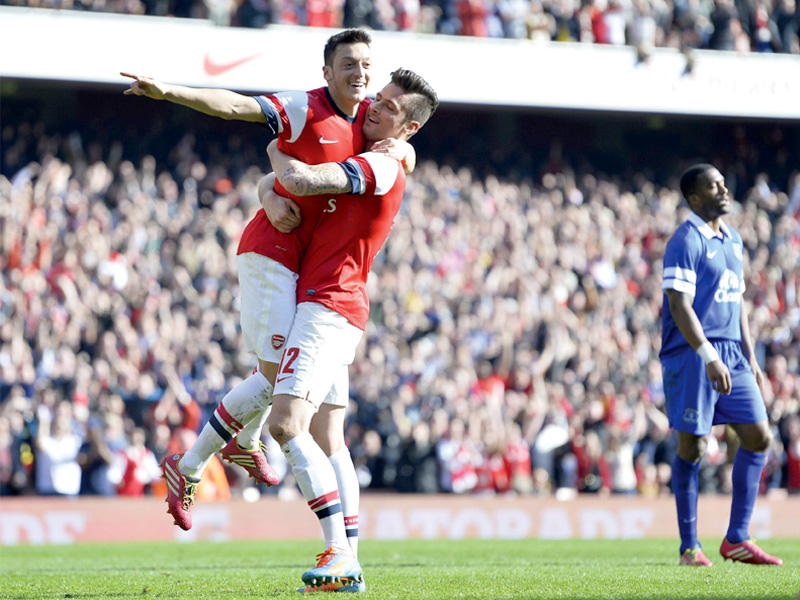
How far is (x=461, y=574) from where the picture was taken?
6.60 metres

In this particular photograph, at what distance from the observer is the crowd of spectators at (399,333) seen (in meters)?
14.7

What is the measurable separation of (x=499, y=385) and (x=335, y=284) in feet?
37.7

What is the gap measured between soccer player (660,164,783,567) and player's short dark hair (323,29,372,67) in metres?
2.91

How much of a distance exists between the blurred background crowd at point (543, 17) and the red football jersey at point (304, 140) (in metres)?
16.0

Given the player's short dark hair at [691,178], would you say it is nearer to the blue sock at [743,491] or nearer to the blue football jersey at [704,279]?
the blue football jersey at [704,279]

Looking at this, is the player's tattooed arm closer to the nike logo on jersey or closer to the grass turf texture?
the grass turf texture

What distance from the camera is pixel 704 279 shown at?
7.62 m

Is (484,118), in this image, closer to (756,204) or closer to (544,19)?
(544,19)

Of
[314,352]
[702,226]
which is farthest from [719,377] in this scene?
[314,352]

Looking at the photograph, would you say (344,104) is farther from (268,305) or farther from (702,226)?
(702,226)

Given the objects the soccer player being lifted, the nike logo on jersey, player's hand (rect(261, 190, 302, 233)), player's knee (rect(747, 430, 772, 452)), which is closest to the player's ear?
the soccer player being lifted

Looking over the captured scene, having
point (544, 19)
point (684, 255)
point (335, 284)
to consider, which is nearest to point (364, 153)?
point (335, 284)

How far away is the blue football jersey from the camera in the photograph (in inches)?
295

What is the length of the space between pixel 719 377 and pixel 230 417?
3.15m
